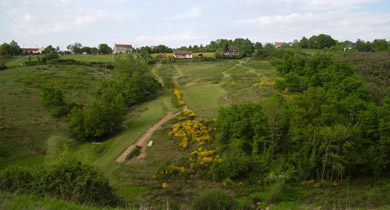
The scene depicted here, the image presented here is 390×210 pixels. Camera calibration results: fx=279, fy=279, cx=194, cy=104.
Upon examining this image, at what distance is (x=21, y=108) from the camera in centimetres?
4641

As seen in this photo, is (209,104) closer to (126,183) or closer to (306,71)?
(306,71)

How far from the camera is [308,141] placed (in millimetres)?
24766

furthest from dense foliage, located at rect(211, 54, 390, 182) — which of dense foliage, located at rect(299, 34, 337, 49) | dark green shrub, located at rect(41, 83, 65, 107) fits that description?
dense foliage, located at rect(299, 34, 337, 49)

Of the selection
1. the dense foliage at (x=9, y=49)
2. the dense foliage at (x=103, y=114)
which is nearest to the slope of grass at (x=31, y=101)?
the dense foliage at (x=103, y=114)

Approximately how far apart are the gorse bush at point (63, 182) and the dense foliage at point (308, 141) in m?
11.2

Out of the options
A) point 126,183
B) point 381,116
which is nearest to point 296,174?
point 381,116

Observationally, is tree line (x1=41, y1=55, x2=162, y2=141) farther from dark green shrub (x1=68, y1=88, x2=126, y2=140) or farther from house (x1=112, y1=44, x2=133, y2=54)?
house (x1=112, y1=44, x2=133, y2=54)

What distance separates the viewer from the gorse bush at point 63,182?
54.5ft

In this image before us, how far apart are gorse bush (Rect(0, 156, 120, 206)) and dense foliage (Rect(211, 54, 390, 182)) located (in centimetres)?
1118

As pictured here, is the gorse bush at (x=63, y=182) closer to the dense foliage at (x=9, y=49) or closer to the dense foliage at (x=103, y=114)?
the dense foliage at (x=103, y=114)

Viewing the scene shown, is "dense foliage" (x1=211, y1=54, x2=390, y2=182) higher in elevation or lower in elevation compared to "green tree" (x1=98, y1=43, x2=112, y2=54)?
lower

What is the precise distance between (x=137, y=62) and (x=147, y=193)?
41393 millimetres

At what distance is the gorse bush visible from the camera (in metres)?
16.6

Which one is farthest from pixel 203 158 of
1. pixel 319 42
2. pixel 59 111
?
pixel 319 42
